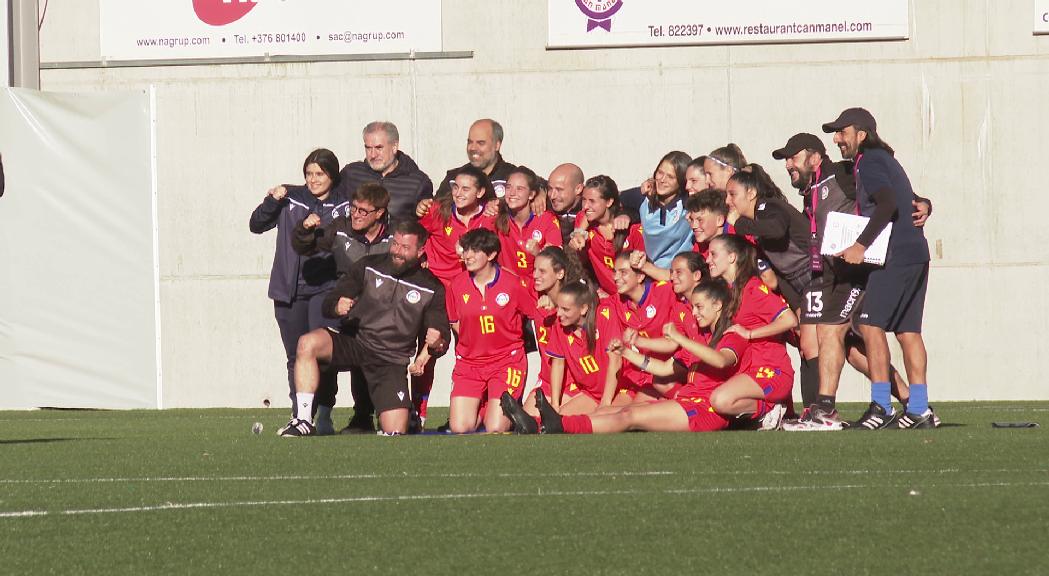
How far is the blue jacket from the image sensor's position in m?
10.1

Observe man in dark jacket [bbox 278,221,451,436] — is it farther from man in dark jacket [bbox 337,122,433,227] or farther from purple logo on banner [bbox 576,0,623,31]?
purple logo on banner [bbox 576,0,623,31]

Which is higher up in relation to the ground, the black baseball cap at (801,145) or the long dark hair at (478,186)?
the black baseball cap at (801,145)

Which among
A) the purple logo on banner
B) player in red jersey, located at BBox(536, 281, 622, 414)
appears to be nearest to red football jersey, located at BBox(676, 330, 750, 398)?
player in red jersey, located at BBox(536, 281, 622, 414)

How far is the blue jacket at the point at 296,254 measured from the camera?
10055 mm

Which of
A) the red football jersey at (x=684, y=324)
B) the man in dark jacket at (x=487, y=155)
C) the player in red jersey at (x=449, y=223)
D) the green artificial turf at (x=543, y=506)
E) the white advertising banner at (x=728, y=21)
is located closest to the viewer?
the green artificial turf at (x=543, y=506)

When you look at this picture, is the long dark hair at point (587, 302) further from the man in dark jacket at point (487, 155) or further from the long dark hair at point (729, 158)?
the long dark hair at point (729, 158)

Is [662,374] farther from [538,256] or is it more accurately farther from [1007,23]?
[1007,23]

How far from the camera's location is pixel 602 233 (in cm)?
1011

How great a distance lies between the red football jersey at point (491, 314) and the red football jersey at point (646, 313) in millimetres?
567

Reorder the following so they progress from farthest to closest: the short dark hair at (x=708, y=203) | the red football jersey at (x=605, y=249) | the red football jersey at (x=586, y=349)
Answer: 1. the red football jersey at (x=605, y=249)
2. the red football jersey at (x=586, y=349)
3. the short dark hair at (x=708, y=203)

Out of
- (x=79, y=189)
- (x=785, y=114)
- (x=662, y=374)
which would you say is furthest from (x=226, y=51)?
(x=662, y=374)

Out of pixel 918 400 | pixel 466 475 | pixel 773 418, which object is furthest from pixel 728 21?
pixel 466 475

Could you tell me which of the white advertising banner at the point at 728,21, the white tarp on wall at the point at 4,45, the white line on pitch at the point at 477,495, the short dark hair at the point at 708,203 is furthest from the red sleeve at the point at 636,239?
the white tarp on wall at the point at 4,45

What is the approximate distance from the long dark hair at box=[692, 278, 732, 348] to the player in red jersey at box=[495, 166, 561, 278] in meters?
1.29
